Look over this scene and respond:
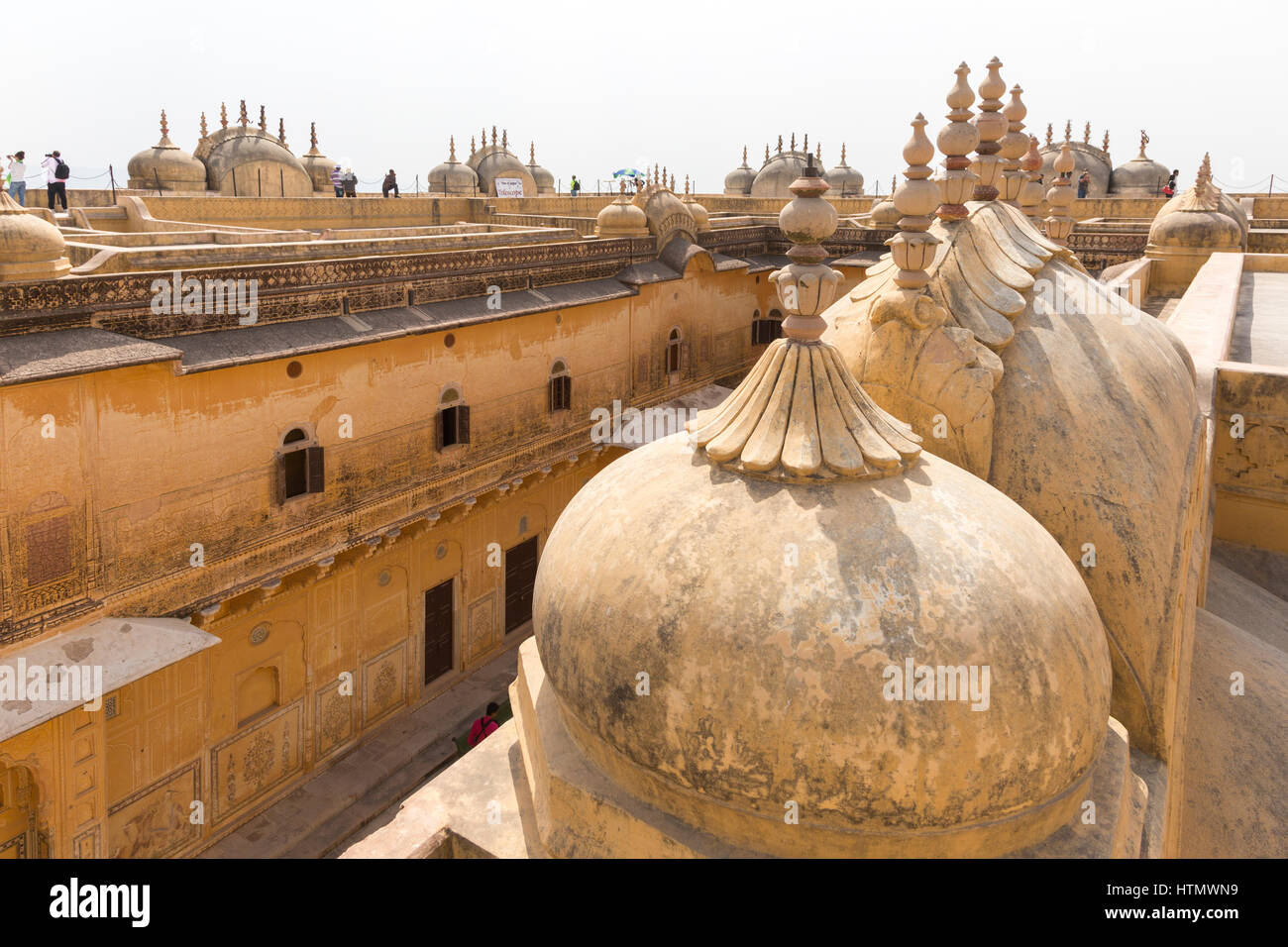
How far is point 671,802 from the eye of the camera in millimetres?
3207

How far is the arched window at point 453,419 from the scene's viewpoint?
13.1 m

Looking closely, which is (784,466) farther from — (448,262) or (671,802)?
(448,262)

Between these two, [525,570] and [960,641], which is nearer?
[960,641]

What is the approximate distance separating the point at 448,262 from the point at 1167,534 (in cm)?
1090

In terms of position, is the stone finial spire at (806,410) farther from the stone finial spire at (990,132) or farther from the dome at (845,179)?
the dome at (845,179)

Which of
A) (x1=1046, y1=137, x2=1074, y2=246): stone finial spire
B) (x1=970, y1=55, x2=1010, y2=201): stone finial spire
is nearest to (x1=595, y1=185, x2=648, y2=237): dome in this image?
(x1=1046, y1=137, x2=1074, y2=246): stone finial spire

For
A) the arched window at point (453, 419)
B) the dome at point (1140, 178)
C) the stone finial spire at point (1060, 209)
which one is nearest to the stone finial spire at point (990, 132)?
the stone finial spire at point (1060, 209)

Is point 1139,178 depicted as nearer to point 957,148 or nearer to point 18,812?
point 957,148

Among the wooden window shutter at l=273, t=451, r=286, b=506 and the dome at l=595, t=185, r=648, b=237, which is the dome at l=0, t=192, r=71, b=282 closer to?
the wooden window shutter at l=273, t=451, r=286, b=506

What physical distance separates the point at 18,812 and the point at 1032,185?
10203 mm

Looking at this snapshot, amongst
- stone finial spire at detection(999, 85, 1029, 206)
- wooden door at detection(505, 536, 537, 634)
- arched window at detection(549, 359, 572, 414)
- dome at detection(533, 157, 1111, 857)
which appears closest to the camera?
dome at detection(533, 157, 1111, 857)

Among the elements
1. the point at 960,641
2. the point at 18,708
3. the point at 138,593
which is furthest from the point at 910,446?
the point at 138,593

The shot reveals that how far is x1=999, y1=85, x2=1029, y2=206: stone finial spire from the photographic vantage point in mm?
5926

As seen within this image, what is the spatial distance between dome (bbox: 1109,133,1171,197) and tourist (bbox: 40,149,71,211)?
3488 cm
